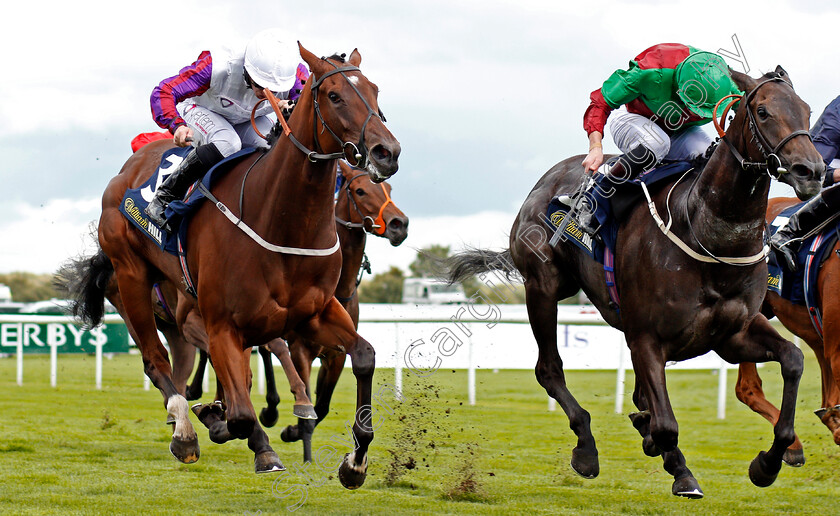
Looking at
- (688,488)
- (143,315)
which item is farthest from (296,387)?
(688,488)

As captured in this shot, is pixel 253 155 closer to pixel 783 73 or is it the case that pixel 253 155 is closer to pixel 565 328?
pixel 783 73

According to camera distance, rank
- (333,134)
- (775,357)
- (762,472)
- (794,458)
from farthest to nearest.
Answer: (794,458) → (762,472) → (775,357) → (333,134)

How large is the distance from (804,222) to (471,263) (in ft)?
7.01

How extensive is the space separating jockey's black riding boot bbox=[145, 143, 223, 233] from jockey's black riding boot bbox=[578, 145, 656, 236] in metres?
1.85

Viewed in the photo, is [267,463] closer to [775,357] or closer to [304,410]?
[304,410]

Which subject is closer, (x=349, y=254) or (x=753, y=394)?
(x=753, y=394)

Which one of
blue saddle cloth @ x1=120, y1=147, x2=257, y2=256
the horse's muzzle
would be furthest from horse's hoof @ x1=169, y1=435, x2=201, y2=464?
the horse's muzzle

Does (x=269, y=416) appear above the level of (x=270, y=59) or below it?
below

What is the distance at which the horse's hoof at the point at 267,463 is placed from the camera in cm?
448

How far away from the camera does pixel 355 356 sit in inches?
172

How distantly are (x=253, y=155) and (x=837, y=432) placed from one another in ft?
10.4

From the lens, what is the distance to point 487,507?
5.42 meters

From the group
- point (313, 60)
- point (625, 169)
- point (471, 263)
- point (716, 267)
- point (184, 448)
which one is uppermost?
point (313, 60)

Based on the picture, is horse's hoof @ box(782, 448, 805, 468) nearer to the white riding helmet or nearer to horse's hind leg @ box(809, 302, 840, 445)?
horse's hind leg @ box(809, 302, 840, 445)
